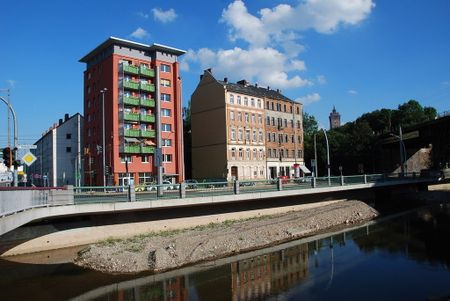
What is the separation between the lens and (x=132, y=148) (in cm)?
6384

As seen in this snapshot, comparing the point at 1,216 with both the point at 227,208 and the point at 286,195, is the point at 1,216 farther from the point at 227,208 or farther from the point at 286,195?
the point at 286,195

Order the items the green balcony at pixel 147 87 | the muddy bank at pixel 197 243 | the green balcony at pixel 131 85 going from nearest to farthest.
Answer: the muddy bank at pixel 197 243 < the green balcony at pixel 131 85 < the green balcony at pixel 147 87

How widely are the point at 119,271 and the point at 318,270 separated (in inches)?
375

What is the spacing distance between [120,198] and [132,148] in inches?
1530

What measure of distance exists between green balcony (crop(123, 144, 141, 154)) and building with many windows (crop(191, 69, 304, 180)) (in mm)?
14857

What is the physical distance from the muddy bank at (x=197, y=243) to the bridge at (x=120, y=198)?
71.8 inches

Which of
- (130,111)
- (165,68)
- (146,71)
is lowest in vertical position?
(130,111)

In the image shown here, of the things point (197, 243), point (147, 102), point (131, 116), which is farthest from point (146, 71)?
point (197, 243)

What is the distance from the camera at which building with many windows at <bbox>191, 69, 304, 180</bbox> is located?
238ft

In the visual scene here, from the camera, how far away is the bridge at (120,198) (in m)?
17.8

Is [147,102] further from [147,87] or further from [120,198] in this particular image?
[120,198]

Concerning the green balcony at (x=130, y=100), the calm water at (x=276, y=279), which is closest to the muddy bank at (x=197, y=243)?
the calm water at (x=276, y=279)

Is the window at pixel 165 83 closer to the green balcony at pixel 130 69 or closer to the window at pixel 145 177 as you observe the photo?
the green balcony at pixel 130 69

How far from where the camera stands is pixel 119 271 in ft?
65.6
